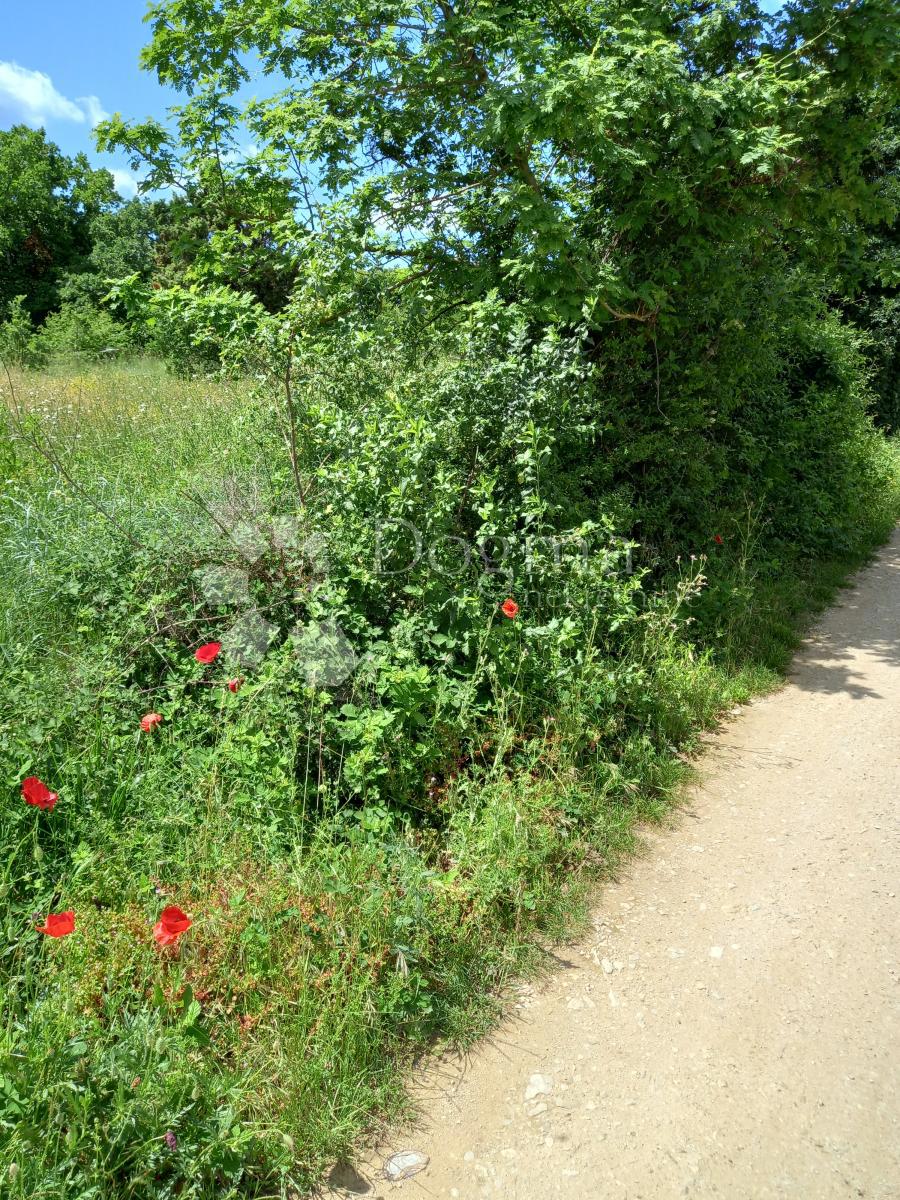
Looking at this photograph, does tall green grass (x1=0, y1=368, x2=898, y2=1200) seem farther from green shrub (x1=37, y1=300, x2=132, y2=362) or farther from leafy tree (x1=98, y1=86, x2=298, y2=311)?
green shrub (x1=37, y1=300, x2=132, y2=362)

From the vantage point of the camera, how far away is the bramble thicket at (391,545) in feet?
8.35

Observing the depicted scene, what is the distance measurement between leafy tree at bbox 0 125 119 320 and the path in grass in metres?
41.9

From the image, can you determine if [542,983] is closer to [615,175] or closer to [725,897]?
[725,897]

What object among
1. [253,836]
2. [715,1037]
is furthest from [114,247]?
[715,1037]

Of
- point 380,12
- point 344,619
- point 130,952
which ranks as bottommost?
point 130,952

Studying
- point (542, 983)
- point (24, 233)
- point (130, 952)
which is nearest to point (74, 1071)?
point (130, 952)

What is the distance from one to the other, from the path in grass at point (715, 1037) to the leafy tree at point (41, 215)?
41877 millimetres

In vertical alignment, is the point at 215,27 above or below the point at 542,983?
above

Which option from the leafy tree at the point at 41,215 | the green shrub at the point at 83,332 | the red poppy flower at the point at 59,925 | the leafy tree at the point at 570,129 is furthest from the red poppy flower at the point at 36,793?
the leafy tree at the point at 41,215

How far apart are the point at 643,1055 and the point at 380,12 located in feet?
22.5

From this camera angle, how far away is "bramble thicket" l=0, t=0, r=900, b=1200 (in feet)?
8.35

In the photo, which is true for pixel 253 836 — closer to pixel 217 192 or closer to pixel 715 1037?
pixel 715 1037

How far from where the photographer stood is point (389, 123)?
20.7 feet

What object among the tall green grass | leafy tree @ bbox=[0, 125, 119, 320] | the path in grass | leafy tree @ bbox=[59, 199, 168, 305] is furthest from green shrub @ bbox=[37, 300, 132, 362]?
the path in grass
